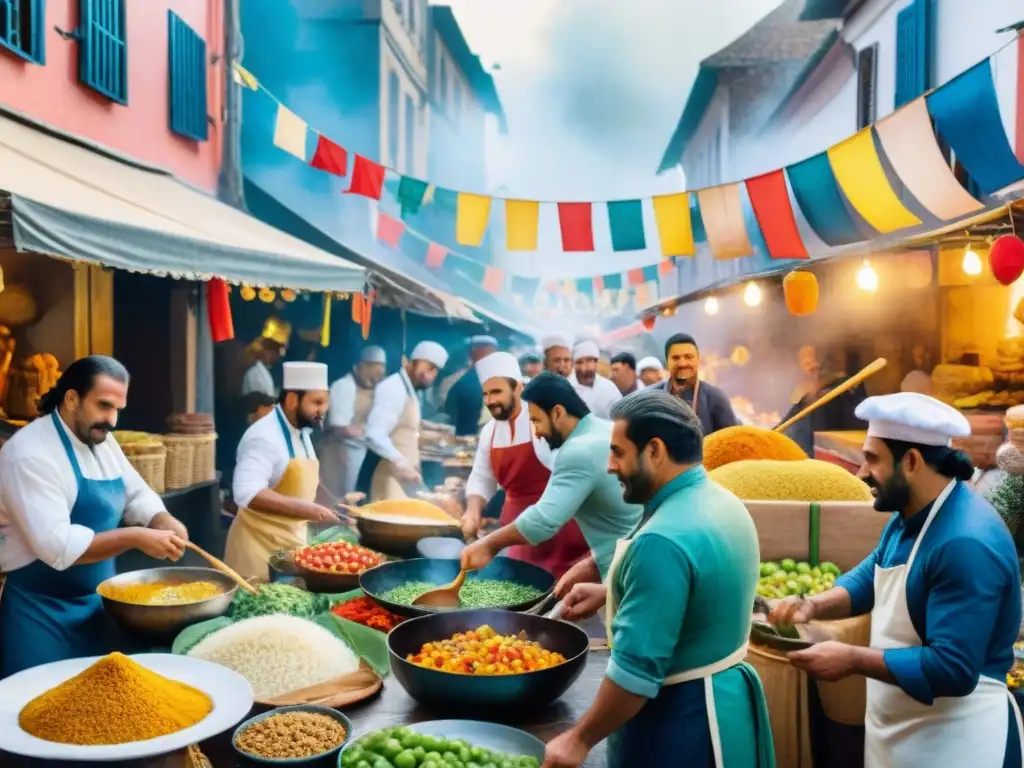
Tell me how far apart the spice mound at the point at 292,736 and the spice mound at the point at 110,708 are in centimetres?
17

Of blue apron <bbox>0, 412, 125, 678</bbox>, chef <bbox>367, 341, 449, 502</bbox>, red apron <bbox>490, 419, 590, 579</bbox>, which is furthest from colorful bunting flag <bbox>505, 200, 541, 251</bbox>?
blue apron <bbox>0, 412, 125, 678</bbox>

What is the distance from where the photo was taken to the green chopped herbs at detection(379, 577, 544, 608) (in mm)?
3469

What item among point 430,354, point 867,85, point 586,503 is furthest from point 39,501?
point 867,85

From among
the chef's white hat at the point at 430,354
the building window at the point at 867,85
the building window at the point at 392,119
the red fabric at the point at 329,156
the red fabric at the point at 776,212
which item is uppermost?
the building window at the point at 392,119

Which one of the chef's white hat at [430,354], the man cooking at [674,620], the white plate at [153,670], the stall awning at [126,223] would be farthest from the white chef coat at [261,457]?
the chef's white hat at [430,354]

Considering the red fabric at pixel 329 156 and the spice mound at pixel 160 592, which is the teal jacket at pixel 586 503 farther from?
the red fabric at pixel 329 156

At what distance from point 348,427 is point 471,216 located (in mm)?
2734

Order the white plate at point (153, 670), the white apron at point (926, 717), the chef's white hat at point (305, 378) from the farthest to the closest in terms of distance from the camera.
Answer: the chef's white hat at point (305, 378), the white apron at point (926, 717), the white plate at point (153, 670)

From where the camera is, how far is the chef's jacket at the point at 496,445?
5.34 m

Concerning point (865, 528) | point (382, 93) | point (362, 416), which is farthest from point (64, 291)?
point (382, 93)

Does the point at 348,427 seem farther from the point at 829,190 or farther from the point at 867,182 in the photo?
the point at 867,182

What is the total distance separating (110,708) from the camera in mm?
2162

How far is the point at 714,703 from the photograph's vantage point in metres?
2.21

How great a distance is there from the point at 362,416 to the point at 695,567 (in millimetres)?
7660
